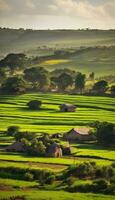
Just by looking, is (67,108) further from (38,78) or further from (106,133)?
(38,78)

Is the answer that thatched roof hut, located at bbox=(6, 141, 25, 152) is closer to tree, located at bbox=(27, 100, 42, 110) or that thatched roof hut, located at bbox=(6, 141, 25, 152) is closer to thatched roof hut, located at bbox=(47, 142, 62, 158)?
thatched roof hut, located at bbox=(47, 142, 62, 158)

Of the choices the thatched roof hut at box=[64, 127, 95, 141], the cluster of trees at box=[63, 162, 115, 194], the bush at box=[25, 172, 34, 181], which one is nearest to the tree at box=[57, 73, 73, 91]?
the thatched roof hut at box=[64, 127, 95, 141]

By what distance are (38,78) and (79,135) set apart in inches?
2389

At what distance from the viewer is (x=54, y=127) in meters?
91.7

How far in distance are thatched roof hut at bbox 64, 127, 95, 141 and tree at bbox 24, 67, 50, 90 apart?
185ft

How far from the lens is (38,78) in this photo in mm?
144750

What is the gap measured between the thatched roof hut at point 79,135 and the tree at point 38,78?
5635 centimetres

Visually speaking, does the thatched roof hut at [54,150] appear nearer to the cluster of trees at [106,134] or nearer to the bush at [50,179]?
Answer: the cluster of trees at [106,134]

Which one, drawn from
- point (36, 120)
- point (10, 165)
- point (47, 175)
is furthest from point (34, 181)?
point (36, 120)

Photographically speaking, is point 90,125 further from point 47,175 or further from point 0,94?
point 0,94

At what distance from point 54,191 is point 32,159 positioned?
15.6 metres

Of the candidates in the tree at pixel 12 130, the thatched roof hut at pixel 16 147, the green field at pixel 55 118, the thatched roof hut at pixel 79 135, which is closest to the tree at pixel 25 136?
the green field at pixel 55 118

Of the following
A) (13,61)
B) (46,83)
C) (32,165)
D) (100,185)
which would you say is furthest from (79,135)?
(13,61)

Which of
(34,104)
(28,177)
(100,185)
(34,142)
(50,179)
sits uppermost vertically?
(34,104)
